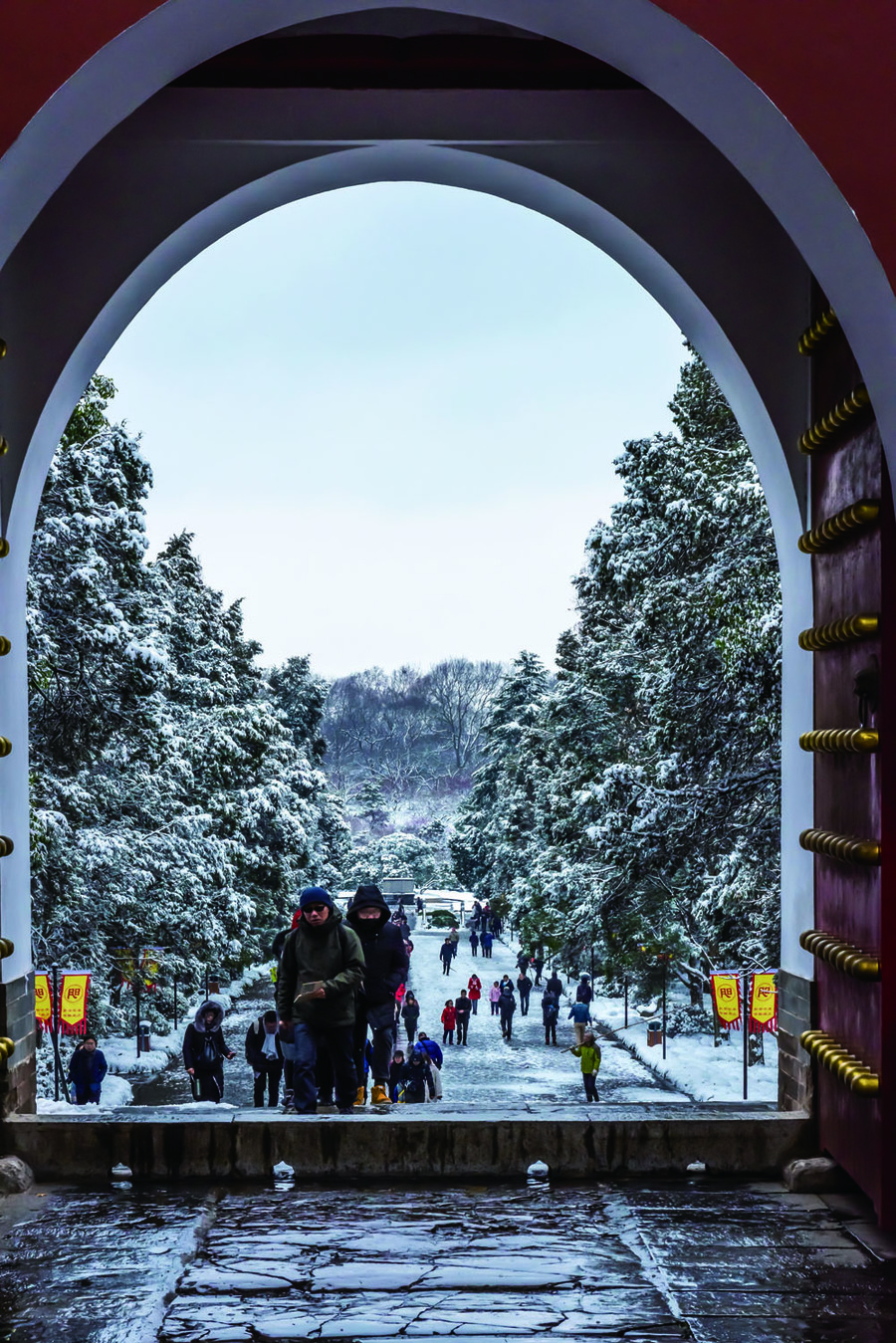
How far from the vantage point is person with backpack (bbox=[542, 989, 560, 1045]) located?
26.5 metres

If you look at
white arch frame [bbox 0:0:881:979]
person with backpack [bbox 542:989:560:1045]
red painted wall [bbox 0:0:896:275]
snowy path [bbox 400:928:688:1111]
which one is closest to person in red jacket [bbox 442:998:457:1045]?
snowy path [bbox 400:928:688:1111]

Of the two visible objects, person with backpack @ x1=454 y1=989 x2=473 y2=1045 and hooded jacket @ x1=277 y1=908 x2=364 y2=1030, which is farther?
person with backpack @ x1=454 y1=989 x2=473 y2=1045

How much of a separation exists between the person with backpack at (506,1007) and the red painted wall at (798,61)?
24.1m

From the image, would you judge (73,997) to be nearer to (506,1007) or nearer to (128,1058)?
(128,1058)

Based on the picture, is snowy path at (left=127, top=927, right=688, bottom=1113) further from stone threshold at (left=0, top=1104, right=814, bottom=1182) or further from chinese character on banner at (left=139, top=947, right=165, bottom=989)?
stone threshold at (left=0, top=1104, right=814, bottom=1182)

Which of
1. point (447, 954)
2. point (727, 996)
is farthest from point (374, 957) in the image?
point (447, 954)

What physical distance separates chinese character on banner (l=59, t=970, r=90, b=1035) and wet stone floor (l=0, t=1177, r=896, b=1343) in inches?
389

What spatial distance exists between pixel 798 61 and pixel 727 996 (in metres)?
13.9

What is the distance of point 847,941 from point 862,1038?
0.41 m

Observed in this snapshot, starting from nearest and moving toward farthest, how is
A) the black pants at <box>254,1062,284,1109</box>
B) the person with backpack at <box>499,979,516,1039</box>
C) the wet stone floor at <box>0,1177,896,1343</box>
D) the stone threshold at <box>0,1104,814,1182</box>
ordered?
the wet stone floor at <box>0,1177,896,1343</box>, the stone threshold at <box>0,1104,814,1182</box>, the black pants at <box>254,1062,284,1109</box>, the person with backpack at <box>499,979,516,1039</box>

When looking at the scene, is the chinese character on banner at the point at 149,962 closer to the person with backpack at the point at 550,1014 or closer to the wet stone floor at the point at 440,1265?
the person with backpack at the point at 550,1014

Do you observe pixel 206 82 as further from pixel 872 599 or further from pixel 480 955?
pixel 480 955

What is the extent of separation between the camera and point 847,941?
5.43m

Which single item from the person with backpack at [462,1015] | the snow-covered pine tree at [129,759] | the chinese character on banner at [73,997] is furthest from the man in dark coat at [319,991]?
the person with backpack at [462,1015]
